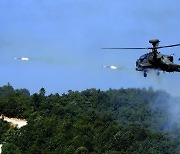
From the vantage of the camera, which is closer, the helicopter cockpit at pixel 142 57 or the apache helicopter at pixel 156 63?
the apache helicopter at pixel 156 63

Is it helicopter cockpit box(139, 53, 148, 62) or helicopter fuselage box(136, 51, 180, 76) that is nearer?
helicopter fuselage box(136, 51, 180, 76)

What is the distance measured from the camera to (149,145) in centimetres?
14775

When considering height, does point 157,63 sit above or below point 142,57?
below

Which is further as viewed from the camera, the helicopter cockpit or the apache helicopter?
the helicopter cockpit

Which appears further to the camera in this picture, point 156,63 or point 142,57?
point 142,57

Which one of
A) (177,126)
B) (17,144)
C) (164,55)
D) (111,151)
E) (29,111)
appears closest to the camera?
(164,55)

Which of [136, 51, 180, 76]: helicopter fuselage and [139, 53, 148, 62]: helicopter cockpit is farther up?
[139, 53, 148, 62]: helicopter cockpit

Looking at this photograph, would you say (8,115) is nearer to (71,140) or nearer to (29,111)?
(29,111)

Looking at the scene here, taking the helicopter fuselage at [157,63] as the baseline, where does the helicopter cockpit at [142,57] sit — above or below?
above

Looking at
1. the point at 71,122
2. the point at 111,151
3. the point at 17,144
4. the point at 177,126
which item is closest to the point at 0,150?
the point at 17,144

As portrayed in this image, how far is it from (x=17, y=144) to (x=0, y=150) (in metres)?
9.09

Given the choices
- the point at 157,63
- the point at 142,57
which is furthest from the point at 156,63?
the point at 142,57

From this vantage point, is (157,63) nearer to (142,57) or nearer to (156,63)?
(156,63)

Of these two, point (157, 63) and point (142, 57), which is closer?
point (157, 63)
